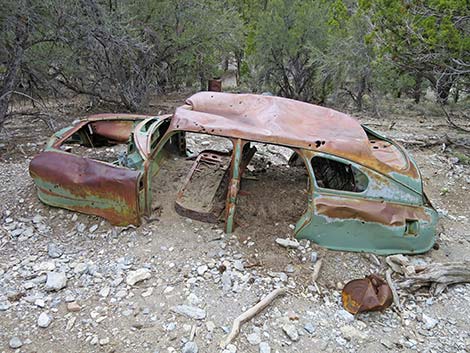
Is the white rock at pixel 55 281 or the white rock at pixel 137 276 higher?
the white rock at pixel 55 281

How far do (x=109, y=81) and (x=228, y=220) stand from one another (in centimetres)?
834

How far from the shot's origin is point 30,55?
28.7ft

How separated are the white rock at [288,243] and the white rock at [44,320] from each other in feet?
7.50

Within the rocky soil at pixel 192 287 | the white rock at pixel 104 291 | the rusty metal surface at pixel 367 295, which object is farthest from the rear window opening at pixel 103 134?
the rusty metal surface at pixel 367 295

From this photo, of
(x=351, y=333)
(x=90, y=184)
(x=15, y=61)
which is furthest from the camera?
(x=15, y=61)

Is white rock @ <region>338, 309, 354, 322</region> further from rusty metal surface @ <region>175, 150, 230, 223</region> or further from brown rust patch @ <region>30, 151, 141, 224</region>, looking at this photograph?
brown rust patch @ <region>30, 151, 141, 224</region>

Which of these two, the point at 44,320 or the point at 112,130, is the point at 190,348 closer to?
the point at 44,320

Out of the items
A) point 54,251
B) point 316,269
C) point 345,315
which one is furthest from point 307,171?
point 54,251

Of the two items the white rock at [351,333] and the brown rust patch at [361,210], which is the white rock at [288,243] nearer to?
the brown rust patch at [361,210]

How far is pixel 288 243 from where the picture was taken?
404 centimetres

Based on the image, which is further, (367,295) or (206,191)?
(206,191)

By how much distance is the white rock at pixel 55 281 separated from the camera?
3.52 metres

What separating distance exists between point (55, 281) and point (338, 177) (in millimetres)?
3363

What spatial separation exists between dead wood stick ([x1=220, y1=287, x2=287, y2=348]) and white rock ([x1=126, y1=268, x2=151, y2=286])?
1026mm
